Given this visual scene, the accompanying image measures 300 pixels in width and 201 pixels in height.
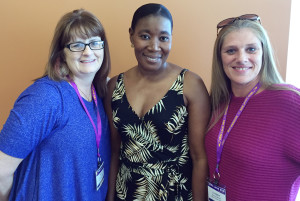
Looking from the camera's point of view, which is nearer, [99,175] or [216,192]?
[216,192]

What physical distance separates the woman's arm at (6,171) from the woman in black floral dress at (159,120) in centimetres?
57

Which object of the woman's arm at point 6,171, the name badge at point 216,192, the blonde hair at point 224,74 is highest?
the blonde hair at point 224,74

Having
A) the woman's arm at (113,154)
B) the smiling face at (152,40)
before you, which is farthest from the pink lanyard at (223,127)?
the woman's arm at (113,154)

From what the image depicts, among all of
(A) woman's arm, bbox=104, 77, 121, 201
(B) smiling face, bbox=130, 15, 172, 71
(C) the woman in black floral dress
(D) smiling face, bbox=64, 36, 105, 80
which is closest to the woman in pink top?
(C) the woman in black floral dress

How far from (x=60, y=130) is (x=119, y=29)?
0.90 meters

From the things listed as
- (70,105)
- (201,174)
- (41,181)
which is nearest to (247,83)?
(201,174)

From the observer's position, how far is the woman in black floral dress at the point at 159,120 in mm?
1337

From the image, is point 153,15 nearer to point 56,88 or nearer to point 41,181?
point 56,88

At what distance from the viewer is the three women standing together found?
3.55ft

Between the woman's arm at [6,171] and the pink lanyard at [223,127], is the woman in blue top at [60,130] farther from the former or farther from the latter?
the pink lanyard at [223,127]

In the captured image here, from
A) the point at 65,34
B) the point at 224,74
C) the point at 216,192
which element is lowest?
the point at 216,192

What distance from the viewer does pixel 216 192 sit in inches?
49.6

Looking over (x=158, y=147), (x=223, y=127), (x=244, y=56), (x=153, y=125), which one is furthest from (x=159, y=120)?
(x=244, y=56)

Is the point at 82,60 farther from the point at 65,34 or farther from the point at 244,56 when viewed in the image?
the point at 244,56
